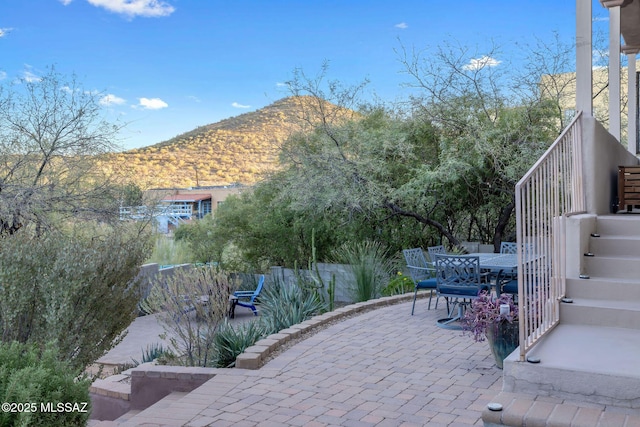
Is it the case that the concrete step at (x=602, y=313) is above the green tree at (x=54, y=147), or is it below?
below

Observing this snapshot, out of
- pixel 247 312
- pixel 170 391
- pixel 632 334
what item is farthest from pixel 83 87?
pixel 632 334

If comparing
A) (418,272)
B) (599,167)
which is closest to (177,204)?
(418,272)

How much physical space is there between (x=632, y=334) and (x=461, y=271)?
105 inches

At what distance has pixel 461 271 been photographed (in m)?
6.30

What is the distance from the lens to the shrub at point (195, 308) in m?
5.66

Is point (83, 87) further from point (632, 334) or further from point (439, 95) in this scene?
point (632, 334)

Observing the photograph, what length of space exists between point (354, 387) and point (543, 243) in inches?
68.4

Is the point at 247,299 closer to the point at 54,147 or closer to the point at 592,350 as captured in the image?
the point at 54,147

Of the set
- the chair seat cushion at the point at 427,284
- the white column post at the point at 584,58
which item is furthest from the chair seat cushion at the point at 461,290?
the white column post at the point at 584,58

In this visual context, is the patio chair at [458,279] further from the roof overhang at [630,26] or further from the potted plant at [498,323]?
the roof overhang at [630,26]

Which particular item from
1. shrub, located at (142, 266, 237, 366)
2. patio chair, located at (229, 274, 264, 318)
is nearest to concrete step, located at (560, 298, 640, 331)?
shrub, located at (142, 266, 237, 366)

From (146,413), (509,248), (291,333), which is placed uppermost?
(509,248)

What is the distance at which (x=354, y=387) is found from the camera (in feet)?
13.8

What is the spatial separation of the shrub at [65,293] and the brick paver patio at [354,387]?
102cm
